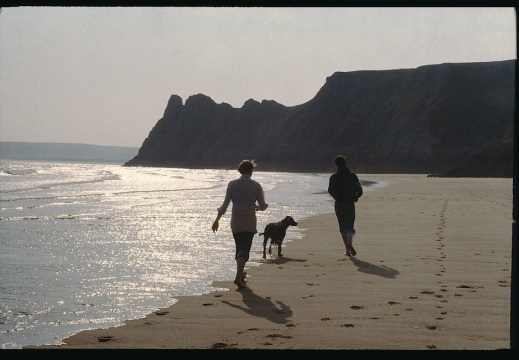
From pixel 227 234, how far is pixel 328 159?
138m

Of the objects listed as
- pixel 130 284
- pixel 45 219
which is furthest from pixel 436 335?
pixel 45 219

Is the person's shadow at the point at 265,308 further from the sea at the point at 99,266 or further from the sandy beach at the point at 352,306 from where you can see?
the sea at the point at 99,266

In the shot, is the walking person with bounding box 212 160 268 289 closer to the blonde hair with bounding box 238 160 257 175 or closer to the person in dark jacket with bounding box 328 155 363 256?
the blonde hair with bounding box 238 160 257 175

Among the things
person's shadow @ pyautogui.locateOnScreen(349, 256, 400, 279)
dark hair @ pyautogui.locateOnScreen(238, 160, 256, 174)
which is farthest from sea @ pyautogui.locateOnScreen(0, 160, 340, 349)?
person's shadow @ pyautogui.locateOnScreen(349, 256, 400, 279)

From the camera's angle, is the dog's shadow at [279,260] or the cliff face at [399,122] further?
the cliff face at [399,122]

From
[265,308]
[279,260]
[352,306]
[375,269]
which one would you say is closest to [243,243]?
[265,308]

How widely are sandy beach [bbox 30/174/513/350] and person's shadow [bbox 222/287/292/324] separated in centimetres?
1

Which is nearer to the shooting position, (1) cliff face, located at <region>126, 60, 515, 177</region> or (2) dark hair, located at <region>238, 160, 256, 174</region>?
(2) dark hair, located at <region>238, 160, 256, 174</region>

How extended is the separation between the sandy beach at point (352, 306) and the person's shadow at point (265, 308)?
0.4 inches

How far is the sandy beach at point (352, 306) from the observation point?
5766mm

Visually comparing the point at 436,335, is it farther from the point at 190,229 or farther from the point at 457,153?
the point at 457,153

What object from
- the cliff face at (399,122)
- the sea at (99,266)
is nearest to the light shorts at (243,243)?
the sea at (99,266)

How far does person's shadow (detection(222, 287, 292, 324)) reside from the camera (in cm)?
681

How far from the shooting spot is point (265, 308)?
289 inches
